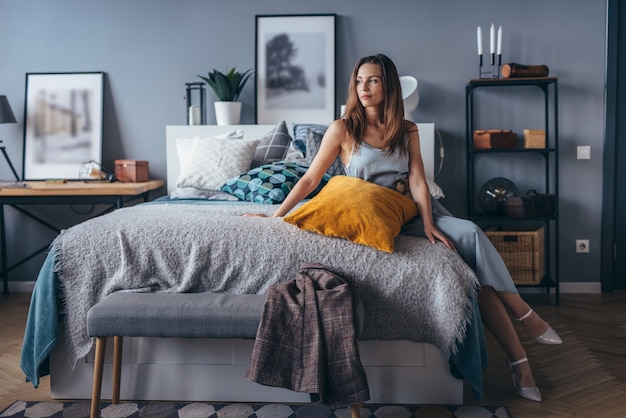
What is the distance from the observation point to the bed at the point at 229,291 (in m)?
2.30

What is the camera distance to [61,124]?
4.49 m

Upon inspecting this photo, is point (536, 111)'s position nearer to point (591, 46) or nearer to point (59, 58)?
point (591, 46)

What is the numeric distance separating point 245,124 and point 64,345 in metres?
2.39

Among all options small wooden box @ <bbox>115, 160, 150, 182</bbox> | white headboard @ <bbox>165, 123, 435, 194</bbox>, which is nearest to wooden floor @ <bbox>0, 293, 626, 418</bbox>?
small wooden box @ <bbox>115, 160, 150, 182</bbox>

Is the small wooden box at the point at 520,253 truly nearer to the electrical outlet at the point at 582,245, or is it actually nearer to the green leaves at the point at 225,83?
the electrical outlet at the point at 582,245

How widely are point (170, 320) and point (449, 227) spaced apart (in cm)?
110

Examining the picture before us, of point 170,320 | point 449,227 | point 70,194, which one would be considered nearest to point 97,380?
point 170,320

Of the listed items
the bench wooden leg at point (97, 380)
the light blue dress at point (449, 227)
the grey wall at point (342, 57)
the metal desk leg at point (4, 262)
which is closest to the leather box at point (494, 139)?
the grey wall at point (342, 57)

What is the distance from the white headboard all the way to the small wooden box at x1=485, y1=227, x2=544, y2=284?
1.89 feet

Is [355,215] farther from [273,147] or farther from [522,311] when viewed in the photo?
[273,147]

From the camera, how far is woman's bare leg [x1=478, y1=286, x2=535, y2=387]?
249 centimetres

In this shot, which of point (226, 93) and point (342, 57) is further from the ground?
point (342, 57)

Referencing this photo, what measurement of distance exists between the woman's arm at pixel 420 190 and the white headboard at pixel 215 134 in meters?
1.42

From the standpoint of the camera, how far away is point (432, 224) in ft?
8.40
